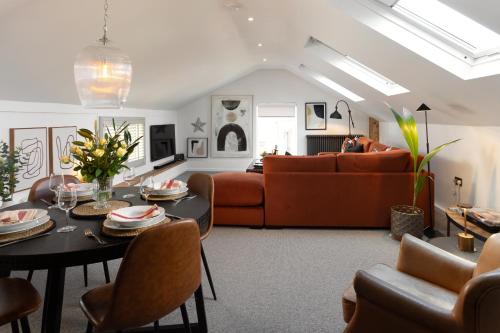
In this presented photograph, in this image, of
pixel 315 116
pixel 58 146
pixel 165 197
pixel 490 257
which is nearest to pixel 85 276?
pixel 165 197

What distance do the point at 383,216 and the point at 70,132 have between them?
12.4 ft

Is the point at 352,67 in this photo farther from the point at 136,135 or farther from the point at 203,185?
the point at 136,135

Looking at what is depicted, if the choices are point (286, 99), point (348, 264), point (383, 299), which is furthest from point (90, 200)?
point (286, 99)

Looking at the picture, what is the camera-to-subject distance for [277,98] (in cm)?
838

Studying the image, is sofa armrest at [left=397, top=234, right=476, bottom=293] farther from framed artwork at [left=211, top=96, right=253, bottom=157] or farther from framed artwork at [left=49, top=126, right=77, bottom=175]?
framed artwork at [left=211, top=96, right=253, bottom=157]

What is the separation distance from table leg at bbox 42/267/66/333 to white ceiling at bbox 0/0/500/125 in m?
1.68

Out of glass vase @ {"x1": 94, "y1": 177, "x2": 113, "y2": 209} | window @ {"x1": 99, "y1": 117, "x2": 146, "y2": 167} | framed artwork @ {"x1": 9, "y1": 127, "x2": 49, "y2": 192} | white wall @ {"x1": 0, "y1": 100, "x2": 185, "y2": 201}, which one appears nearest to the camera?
glass vase @ {"x1": 94, "y1": 177, "x2": 113, "y2": 209}

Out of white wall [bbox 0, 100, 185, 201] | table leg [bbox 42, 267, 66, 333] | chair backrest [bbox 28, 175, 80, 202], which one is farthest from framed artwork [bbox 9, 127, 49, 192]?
table leg [bbox 42, 267, 66, 333]

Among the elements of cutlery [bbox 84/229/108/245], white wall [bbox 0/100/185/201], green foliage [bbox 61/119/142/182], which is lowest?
cutlery [bbox 84/229/108/245]

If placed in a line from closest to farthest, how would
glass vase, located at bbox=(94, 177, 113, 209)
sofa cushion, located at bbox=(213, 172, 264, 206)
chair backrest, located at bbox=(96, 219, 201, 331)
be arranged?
chair backrest, located at bbox=(96, 219, 201, 331)
glass vase, located at bbox=(94, 177, 113, 209)
sofa cushion, located at bbox=(213, 172, 264, 206)

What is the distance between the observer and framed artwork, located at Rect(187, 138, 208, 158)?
8.51 meters

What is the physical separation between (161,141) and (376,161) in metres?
4.73

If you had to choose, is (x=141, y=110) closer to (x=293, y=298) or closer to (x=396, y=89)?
(x=396, y=89)

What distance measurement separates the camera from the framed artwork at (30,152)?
10.2ft
